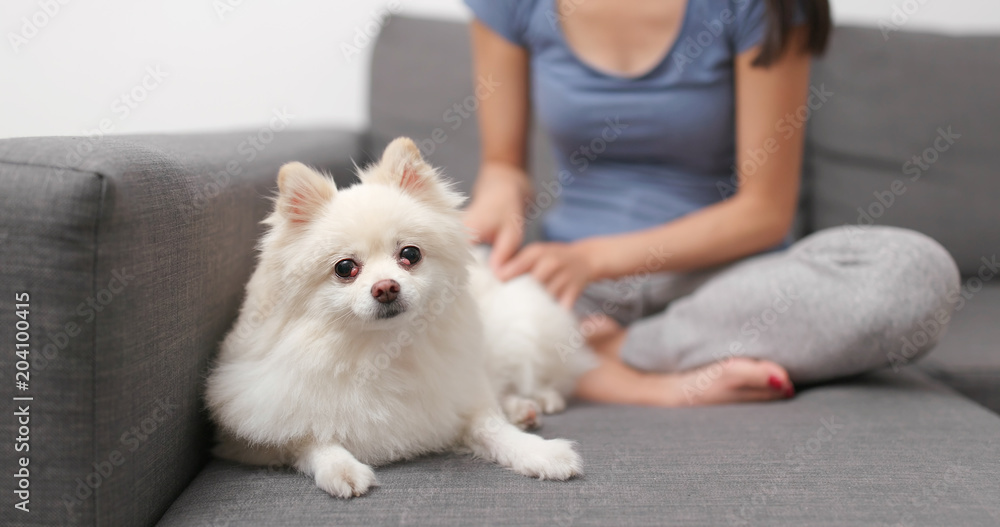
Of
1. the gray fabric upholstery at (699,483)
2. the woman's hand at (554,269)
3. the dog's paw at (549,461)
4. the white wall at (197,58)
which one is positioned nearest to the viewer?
the gray fabric upholstery at (699,483)

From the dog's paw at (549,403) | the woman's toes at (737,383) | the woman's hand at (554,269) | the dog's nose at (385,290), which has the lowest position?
the dog's paw at (549,403)

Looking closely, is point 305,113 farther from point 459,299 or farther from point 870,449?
point 870,449

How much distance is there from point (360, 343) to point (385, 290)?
14cm

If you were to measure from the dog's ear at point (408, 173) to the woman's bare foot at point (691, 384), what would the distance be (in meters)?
0.67

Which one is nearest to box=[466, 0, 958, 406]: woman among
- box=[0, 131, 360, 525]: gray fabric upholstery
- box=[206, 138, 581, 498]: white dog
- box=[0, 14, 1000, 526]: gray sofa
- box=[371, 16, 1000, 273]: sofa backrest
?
box=[0, 14, 1000, 526]: gray sofa

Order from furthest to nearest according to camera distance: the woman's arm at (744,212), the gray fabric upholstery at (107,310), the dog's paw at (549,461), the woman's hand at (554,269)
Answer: the woman's arm at (744,212)
the woman's hand at (554,269)
the dog's paw at (549,461)
the gray fabric upholstery at (107,310)

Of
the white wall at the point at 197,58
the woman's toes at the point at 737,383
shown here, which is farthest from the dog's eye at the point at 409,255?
the white wall at the point at 197,58

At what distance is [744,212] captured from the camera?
1.67 meters

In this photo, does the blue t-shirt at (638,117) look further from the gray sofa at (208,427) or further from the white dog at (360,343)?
Answer: the white dog at (360,343)

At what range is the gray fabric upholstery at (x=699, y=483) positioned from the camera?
2.95 ft

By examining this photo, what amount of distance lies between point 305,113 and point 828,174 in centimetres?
188

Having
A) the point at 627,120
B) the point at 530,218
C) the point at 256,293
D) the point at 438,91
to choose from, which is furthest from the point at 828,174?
the point at 256,293

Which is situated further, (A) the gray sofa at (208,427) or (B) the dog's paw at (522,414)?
(B) the dog's paw at (522,414)

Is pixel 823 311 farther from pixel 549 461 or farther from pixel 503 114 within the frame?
pixel 503 114
